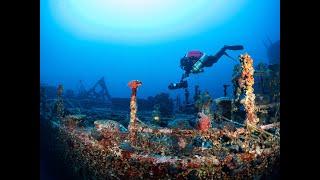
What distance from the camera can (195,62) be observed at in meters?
5.85

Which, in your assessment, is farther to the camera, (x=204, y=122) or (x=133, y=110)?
(x=133, y=110)

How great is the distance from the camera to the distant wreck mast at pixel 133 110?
579 centimetres

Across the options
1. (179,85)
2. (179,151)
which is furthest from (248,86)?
(179,151)

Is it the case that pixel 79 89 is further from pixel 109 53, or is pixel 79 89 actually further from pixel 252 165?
pixel 252 165

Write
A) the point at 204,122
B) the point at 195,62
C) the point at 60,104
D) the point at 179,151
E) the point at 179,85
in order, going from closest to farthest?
the point at 179,151, the point at 204,122, the point at 195,62, the point at 179,85, the point at 60,104

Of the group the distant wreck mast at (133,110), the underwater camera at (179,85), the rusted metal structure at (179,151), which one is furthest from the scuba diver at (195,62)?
the distant wreck mast at (133,110)

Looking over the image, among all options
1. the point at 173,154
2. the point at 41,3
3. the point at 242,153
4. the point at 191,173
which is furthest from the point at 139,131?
the point at 41,3

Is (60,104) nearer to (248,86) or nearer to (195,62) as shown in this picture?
(195,62)

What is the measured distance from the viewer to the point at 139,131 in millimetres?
5828

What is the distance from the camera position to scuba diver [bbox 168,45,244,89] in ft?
19.3

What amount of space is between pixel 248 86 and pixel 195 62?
96cm

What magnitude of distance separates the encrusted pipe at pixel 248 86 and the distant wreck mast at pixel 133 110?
5.53ft
